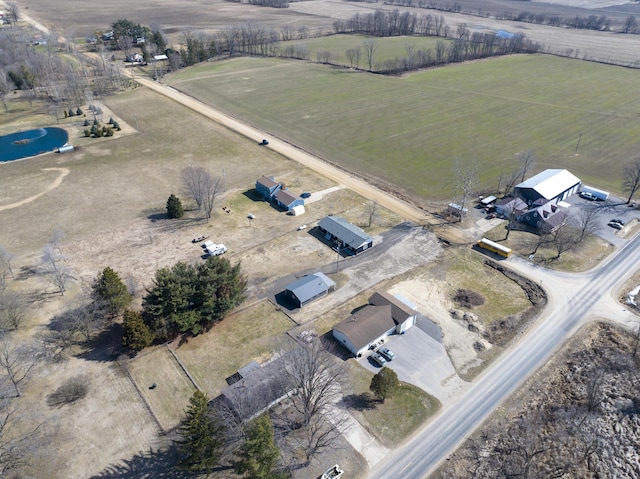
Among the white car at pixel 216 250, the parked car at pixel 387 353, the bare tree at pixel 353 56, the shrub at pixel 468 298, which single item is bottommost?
the parked car at pixel 387 353

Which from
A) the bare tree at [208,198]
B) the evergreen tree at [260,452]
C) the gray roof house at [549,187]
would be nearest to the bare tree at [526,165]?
the gray roof house at [549,187]

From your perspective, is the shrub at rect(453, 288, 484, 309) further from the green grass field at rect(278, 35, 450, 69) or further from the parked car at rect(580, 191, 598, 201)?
the green grass field at rect(278, 35, 450, 69)

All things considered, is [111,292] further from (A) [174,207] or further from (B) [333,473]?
(B) [333,473]

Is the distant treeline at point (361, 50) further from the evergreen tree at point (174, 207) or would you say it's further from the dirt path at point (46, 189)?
the evergreen tree at point (174, 207)

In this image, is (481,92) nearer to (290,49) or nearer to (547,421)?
(290,49)

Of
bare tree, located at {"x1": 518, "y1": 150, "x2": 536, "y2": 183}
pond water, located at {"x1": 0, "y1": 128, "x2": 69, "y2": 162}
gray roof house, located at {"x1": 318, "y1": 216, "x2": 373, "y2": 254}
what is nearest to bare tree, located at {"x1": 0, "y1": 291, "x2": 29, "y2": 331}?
gray roof house, located at {"x1": 318, "y1": 216, "x2": 373, "y2": 254}

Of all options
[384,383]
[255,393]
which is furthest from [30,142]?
[384,383]
